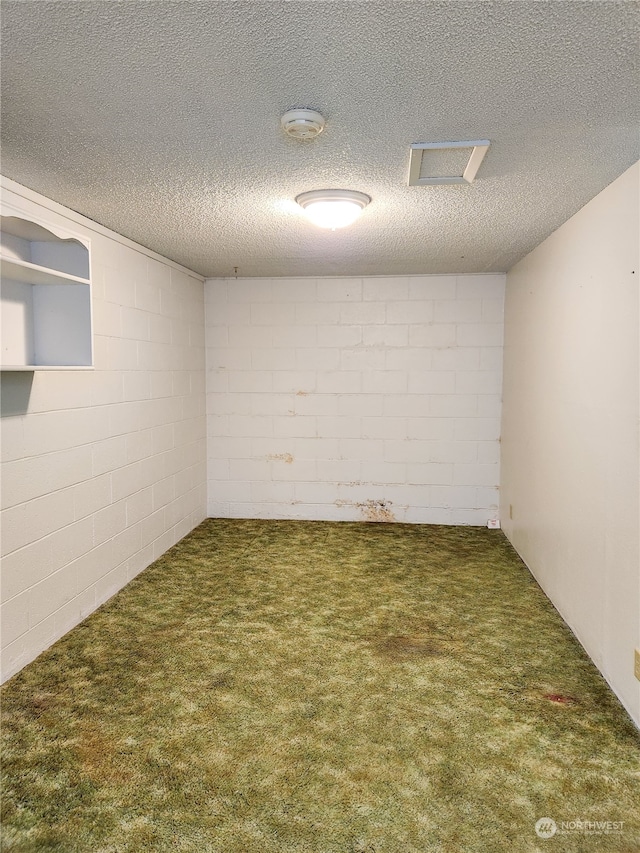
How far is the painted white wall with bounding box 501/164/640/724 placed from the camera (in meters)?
2.31

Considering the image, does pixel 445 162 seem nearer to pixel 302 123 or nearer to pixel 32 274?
pixel 302 123

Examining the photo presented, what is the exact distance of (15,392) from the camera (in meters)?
2.57

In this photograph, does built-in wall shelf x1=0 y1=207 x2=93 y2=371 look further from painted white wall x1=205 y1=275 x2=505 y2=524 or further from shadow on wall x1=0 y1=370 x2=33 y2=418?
painted white wall x1=205 y1=275 x2=505 y2=524

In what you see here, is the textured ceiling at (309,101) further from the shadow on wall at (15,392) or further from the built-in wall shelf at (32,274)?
the shadow on wall at (15,392)

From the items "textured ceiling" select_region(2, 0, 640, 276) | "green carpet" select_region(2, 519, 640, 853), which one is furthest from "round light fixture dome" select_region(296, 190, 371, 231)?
"green carpet" select_region(2, 519, 640, 853)

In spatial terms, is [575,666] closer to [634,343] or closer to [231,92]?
[634,343]

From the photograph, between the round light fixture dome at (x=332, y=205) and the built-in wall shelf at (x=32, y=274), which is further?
the round light fixture dome at (x=332, y=205)

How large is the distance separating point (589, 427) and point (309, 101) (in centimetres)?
198

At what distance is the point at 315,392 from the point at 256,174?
2.94 meters

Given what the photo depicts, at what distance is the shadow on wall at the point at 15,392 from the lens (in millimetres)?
2494

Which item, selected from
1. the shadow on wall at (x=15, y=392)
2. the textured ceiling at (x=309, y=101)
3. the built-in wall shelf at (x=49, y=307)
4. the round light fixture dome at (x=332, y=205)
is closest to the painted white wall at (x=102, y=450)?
the shadow on wall at (x=15, y=392)

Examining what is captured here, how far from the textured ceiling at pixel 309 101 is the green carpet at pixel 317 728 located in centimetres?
224

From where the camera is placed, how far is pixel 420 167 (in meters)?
2.33

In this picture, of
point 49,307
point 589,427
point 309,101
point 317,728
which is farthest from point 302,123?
point 317,728
